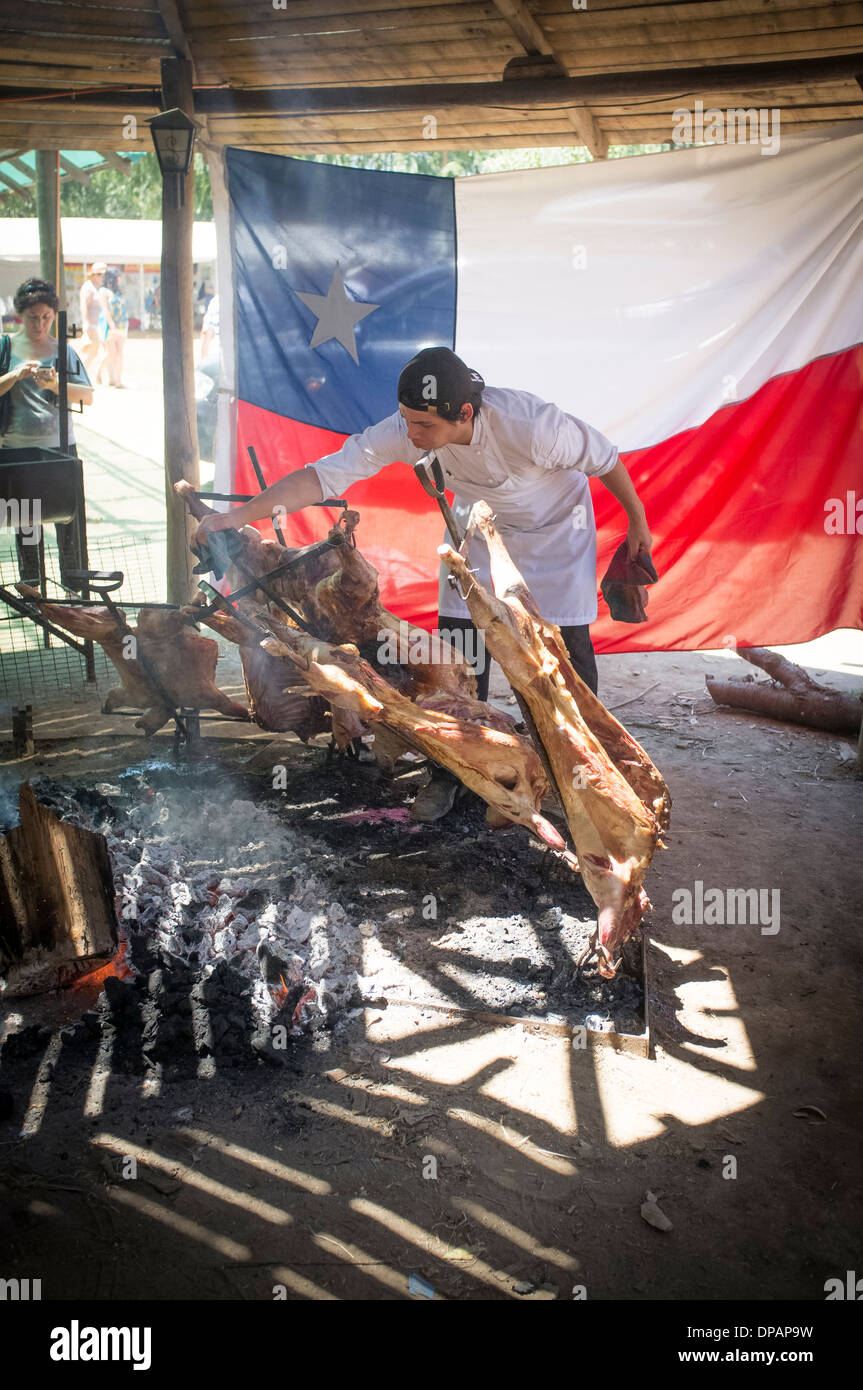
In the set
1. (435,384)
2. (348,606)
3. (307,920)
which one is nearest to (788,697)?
(348,606)

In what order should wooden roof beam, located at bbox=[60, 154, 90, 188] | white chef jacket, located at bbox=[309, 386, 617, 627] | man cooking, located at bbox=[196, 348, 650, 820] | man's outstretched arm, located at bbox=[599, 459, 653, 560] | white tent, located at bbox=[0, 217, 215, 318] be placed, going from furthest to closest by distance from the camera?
white tent, located at bbox=[0, 217, 215, 318] < wooden roof beam, located at bbox=[60, 154, 90, 188] < man's outstretched arm, located at bbox=[599, 459, 653, 560] < white chef jacket, located at bbox=[309, 386, 617, 627] < man cooking, located at bbox=[196, 348, 650, 820]

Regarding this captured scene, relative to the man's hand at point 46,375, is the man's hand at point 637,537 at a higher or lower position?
lower

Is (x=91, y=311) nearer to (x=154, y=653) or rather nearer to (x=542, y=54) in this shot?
(x=542, y=54)

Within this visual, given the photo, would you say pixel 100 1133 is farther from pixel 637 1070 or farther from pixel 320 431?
pixel 320 431

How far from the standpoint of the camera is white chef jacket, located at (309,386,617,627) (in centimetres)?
429

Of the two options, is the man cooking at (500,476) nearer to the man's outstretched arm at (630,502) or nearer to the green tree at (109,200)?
the man's outstretched arm at (630,502)

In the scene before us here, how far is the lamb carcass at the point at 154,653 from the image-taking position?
4992 millimetres

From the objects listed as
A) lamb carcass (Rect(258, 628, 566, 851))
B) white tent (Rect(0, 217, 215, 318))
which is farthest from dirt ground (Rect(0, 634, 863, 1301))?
white tent (Rect(0, 217, 215, 318))

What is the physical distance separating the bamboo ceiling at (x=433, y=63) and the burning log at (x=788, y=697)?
3653 millimetres

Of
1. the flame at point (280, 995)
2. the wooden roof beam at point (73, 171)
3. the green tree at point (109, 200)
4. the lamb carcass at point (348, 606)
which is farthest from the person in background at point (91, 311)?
the flame at point (280, 995)

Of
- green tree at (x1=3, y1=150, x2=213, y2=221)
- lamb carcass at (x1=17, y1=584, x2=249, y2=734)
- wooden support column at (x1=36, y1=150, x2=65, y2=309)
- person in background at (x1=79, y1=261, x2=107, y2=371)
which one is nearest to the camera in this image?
lamb carcass at (x1=17, y1=584, x2=249, y2=734)

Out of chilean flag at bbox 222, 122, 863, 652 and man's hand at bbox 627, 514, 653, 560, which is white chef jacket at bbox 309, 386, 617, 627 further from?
chilean flag at bbox 222, 122, 863, 652

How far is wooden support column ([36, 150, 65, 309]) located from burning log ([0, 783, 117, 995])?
8.01 meters

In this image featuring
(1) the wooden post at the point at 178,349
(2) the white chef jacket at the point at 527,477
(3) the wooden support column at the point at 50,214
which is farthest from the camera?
(3) the wooden support column at the point at 50,214
